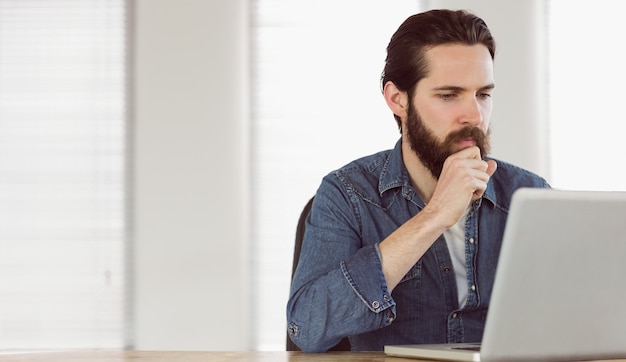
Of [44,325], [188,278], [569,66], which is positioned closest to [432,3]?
[569,66]

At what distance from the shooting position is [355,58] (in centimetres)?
480

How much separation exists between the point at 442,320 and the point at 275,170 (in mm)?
2881

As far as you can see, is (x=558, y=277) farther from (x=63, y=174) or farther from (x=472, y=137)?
(x=63, y=174)

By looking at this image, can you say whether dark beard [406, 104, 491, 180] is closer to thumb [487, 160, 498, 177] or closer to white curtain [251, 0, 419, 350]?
thumb [487, 160, 498, 177]

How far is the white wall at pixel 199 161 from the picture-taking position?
4.62 meters

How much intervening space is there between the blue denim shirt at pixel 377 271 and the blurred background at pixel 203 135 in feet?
8.57

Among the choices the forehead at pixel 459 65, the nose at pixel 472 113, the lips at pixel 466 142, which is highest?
the forehead at pixel 459 65

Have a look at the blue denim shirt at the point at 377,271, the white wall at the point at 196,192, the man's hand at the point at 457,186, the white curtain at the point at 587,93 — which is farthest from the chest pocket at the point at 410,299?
the white curtain at the point at 587,93

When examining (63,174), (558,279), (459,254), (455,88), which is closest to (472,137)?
(455,88)

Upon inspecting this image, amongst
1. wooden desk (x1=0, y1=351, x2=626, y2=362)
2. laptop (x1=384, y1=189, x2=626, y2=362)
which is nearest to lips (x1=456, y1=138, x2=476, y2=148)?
wooden desk (x1=0, y1=351, x2=626, y2=362)

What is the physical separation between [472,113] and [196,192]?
9.33ft

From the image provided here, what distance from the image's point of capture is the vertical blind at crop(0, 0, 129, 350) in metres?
4.78

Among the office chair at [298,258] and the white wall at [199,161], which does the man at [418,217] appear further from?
the white wall at [199,161]

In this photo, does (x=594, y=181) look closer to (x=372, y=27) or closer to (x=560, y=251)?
(x=372, y=27)
